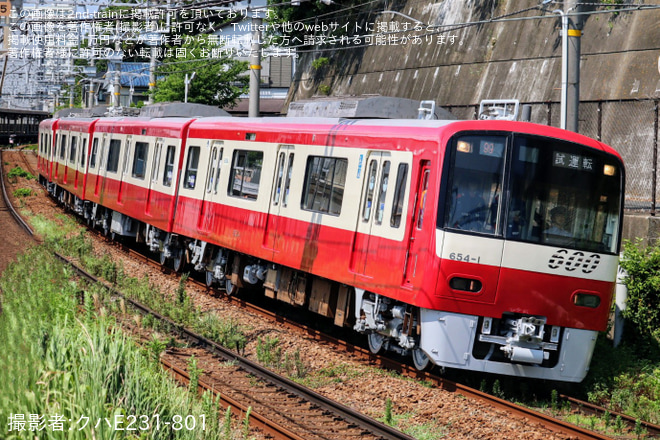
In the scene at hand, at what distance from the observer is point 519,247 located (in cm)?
946

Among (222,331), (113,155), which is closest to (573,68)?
(222,331)

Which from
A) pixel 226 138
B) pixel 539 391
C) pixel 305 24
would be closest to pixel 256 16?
pixel 226 138

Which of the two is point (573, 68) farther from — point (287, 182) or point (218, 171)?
point (218, 171)

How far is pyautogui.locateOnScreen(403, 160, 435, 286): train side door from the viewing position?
31.4ft

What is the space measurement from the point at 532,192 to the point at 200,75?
33.7 metres

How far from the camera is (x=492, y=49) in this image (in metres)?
25.5

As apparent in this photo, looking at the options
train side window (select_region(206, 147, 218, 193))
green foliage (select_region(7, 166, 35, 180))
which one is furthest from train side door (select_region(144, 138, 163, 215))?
green foliage (select_region(7, 166, 35, 180))

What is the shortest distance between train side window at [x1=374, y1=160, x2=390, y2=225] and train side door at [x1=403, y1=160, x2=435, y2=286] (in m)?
0.79

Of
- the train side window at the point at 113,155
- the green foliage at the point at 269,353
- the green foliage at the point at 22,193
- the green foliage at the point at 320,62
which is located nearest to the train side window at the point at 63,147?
the green foliage at the point at 22,193

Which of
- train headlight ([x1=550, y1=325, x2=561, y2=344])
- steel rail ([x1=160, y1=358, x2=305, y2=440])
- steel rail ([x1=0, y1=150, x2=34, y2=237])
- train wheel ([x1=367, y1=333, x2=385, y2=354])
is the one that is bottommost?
steel rail ([x1=0, y1=150, x2=34, y2=237])

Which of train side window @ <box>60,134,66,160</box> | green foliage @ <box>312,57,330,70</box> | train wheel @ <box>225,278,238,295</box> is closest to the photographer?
train wheel @ <box>225,278,238,295</box>

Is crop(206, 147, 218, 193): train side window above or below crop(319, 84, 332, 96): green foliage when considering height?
below

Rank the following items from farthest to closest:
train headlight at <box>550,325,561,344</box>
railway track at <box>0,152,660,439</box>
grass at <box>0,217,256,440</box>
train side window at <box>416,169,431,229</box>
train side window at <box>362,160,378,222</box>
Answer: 1. train side window at <box>362,160,378,222</box>
2. train headlight at <box>550,325,561,344</box>
3. train side window at <box>416,169,431,229</box>
4. railway track at <box>0,152,660,439</box>
5. grass at <box>0,217,256,440</box>

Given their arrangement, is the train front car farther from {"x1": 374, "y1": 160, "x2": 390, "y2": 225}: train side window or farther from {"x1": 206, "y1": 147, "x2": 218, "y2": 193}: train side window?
{"x1": 206, "y1": 147, "x2": 218, "y2": 193}: train side window
